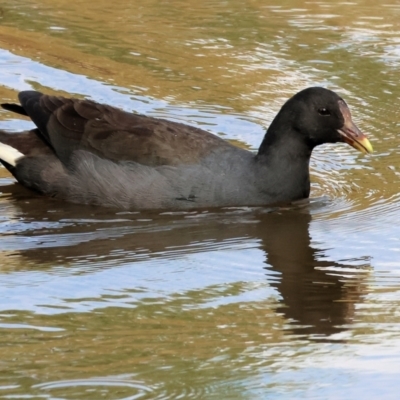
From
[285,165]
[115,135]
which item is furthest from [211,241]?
[115,135]

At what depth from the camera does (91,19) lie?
35.8 feet

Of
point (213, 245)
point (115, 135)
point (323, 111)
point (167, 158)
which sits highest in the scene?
point (323, 111)

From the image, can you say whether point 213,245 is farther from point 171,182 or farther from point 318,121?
point 318,121

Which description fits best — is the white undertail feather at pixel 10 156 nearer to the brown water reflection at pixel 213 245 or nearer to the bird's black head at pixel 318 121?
the brown water reflection at pixel 213 245

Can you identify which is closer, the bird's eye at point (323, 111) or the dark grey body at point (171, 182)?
the dark grey body at point (171, 182)

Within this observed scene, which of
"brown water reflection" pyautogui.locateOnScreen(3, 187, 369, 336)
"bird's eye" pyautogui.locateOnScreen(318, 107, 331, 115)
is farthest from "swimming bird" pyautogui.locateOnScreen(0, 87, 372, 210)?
"brown water reflection" pyautogui.locateOnScreen(3, 187, 369, 336)

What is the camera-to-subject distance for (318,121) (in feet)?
23.2

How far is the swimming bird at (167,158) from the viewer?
6883mm

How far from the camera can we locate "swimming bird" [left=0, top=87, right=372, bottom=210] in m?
6.88

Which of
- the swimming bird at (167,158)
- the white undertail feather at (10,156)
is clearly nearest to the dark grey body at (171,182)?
the swimming bird at (167,158)

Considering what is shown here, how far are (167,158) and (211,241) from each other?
86 cm

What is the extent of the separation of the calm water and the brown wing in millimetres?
381

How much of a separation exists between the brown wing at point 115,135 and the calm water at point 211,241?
0.38m

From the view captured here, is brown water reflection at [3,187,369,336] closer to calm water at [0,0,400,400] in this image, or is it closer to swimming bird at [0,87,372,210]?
calm water at [0,0,400,400]
